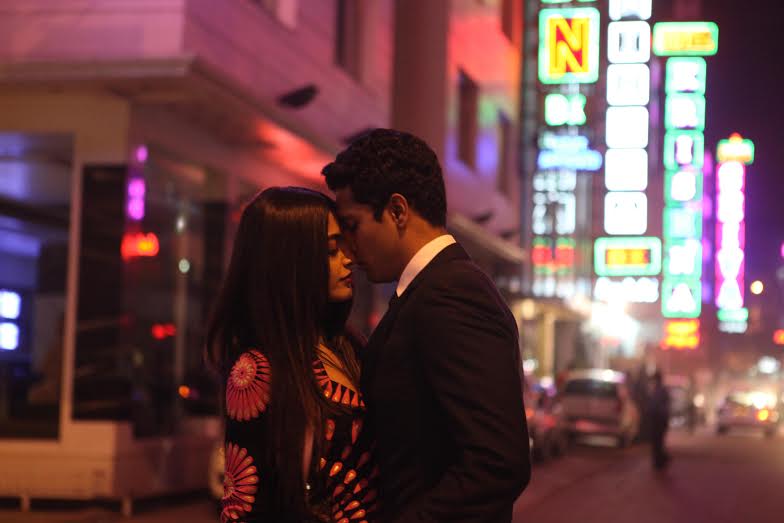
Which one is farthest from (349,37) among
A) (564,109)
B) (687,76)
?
(687,76)

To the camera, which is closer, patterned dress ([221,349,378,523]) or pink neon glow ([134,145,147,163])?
patterned dress ([221,349,378,523])

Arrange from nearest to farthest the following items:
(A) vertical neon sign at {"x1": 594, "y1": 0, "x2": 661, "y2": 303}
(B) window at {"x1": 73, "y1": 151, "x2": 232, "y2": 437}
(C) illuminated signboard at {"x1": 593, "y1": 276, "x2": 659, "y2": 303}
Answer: (B) window at {"x1": 73, "y1": 151, "x2": 232, "y2": 437}, (A) vertical neon sign at {"x1": 594, "y1": 0, "x2": 661, "y2": 303}, (C) illuminated signboard at {"x1": 593, "y1": 276, "x2": 659, "y2": 303}

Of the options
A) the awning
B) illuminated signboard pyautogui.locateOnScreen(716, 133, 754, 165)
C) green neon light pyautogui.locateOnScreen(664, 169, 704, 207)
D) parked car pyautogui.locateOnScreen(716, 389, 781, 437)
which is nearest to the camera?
the awning

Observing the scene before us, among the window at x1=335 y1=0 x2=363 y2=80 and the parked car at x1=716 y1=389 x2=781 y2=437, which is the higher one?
the window at x1=335 y1=0 x2=363 y2=80

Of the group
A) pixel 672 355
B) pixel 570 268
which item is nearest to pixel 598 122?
pixel 570 268

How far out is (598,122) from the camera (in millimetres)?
37656

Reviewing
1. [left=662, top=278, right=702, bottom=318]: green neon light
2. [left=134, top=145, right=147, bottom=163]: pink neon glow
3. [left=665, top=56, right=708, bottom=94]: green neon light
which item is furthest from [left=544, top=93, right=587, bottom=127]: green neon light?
[left=662, top=278, right=702, bottom=318]: green neon light

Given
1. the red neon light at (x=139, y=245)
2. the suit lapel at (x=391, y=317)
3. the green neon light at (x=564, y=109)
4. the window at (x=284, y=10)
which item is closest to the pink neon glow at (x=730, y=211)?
the green neon light at (x=564, y=109)

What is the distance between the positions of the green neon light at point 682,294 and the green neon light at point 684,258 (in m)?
→ 0.35

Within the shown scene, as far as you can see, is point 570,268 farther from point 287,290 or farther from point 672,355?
point 287,290

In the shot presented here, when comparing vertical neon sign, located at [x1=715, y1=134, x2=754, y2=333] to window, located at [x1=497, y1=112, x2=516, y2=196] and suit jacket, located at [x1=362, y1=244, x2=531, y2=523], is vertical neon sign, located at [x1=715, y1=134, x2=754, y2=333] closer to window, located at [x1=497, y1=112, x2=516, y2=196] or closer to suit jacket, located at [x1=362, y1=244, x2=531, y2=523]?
window, located at [x1=497, y1=112, x2=516, y2=196]

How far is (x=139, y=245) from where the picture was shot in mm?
14625

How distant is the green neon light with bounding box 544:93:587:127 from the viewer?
33875 millimetres

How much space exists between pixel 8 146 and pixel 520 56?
2236 cm
